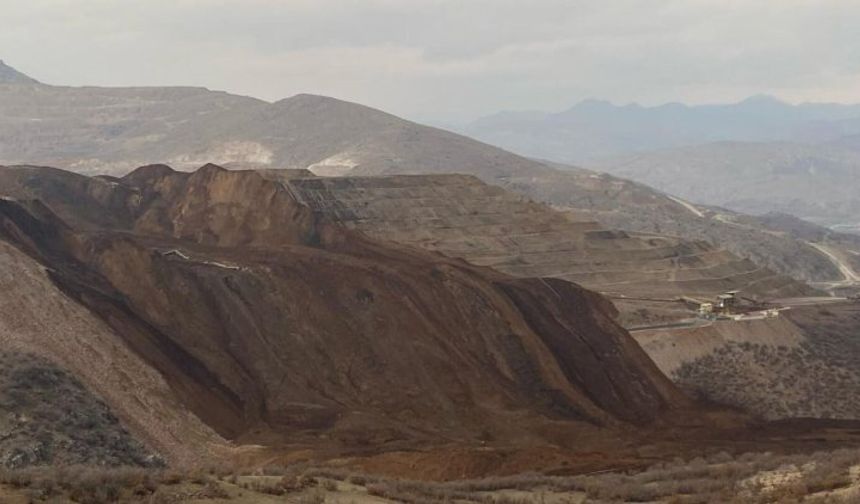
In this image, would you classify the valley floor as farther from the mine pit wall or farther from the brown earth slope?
the brown earth slope

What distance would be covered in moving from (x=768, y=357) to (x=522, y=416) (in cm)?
1895

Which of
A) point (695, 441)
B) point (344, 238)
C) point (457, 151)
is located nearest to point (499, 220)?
point (344, 238)

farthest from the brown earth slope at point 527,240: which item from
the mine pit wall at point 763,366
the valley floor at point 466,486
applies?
the valley floor at point 466,486

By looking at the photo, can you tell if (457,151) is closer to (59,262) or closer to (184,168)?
(184,168)

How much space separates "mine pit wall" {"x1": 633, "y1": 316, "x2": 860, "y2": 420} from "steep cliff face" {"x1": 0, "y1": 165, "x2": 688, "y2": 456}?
3012mm

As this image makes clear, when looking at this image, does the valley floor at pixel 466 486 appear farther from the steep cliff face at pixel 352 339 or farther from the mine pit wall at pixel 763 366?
the mine pit wall at pixel 763 366

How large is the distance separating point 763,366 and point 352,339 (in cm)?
2239

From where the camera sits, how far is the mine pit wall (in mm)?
48625

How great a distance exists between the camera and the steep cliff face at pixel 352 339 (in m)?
38.4

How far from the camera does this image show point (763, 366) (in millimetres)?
51781

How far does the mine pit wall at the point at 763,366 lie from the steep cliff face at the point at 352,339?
301 centimetres

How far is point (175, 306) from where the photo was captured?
43.4m

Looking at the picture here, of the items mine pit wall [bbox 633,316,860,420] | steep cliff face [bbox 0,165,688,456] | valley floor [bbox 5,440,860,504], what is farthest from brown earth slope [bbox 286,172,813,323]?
valley floor [bbox 5,440,860,504]

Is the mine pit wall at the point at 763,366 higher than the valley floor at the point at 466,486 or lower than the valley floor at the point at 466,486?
lower
